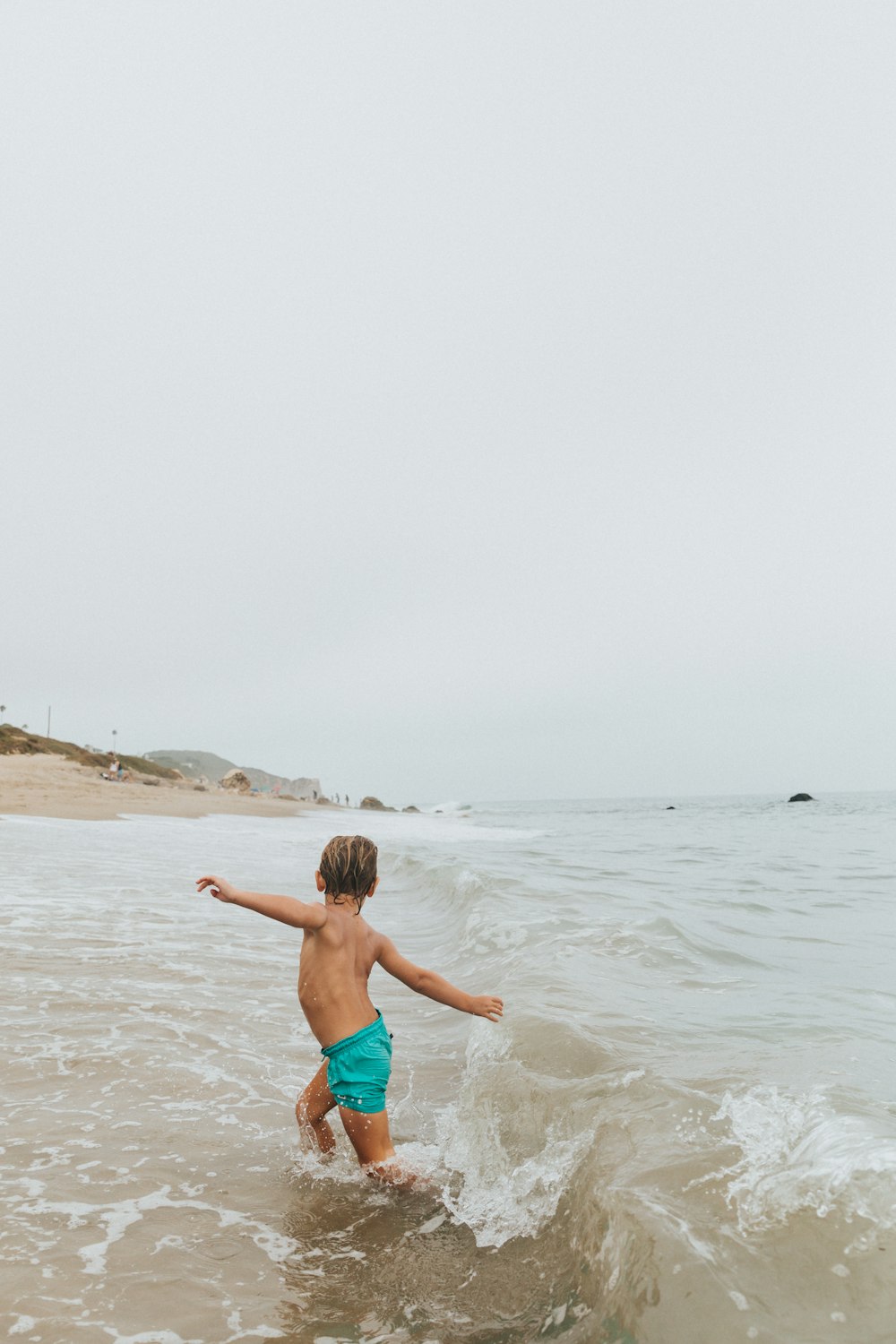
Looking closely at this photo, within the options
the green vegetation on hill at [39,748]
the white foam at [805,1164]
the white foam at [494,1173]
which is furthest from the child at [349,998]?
the green vegetation on hill at [39,748]

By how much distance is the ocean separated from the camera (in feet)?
8.77

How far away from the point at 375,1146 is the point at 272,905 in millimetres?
1193

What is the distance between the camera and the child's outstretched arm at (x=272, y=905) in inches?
139

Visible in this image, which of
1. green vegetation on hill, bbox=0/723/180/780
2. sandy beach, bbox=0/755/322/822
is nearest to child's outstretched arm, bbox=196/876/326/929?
sandy beach, bbox=0/755/322/822

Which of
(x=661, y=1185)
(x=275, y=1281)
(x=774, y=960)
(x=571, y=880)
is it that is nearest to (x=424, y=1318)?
(x=275, y=1281)

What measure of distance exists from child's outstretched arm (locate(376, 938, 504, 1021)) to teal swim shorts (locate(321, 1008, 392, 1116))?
0.28 meters

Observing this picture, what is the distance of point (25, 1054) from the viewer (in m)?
4.95

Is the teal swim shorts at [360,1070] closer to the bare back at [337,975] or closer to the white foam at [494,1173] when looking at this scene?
the bare back at [337,975]

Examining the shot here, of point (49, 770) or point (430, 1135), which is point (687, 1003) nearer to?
point (430, 1135)

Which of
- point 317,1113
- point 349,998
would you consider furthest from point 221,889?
point 317,1113

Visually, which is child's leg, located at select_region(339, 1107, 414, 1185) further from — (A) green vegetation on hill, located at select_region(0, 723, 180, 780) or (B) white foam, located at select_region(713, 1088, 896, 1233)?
(A) green vegetation on hill, located at select_region(0, 723, 180, 780)

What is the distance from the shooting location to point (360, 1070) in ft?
12.4

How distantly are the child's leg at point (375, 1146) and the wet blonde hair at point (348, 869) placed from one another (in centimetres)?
90

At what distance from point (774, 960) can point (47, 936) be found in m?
7.04
